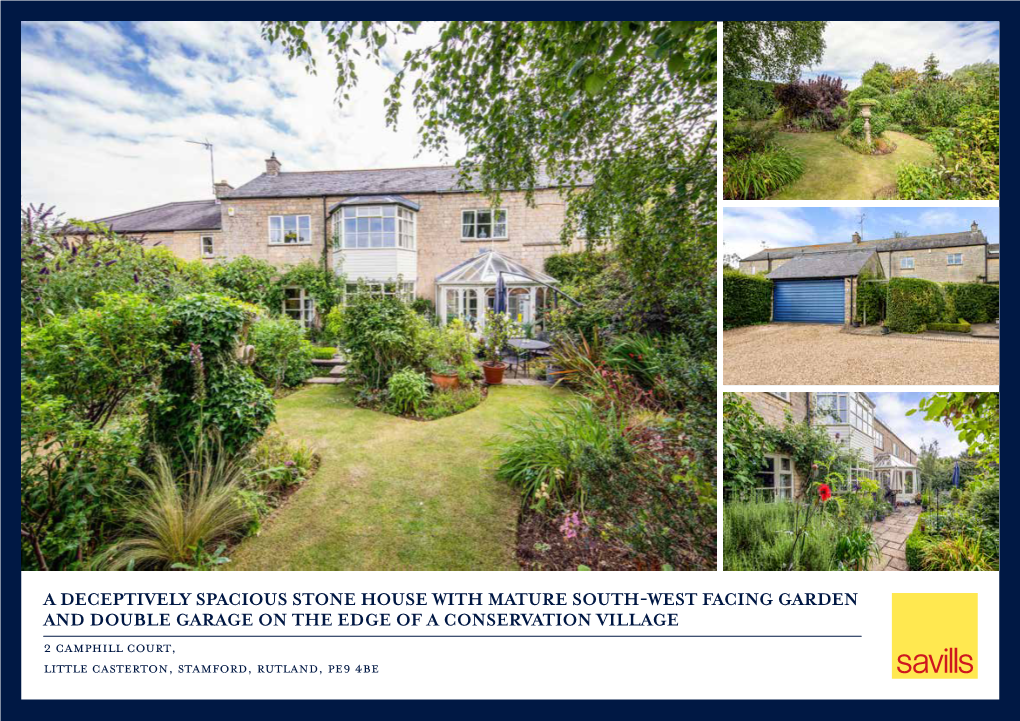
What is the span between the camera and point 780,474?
1948mm

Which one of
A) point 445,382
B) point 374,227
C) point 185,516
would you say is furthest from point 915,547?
point 374,227

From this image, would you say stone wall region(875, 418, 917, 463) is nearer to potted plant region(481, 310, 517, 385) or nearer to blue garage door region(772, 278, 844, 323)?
blue garage door region(772, 278, 844, 323)

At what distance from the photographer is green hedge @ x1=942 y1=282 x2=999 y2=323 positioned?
178cm

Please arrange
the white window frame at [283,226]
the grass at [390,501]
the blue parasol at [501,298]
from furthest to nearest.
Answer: the blue parasol at [501,298] → the white window frame at [283,226] → the grass at [390,501]

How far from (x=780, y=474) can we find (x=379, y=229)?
176 inches

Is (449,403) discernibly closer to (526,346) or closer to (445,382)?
(445,382)

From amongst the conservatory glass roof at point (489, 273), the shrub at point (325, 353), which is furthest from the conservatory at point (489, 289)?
the shrub at point (325, 353)

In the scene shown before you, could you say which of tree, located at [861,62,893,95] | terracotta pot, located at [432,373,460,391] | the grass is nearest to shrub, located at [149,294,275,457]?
the grass

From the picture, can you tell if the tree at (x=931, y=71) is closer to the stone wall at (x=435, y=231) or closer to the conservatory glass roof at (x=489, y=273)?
the stone wall at (x=435, y=231)

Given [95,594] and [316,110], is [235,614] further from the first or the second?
[316,110]

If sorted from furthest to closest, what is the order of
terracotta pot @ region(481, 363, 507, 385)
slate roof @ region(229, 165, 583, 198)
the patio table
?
the patio table < terracotta pot @ region(481, 363, 507, 385) < slate roof @ region(229, 165, 583, 198)

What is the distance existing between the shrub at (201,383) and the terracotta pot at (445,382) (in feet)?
7.43

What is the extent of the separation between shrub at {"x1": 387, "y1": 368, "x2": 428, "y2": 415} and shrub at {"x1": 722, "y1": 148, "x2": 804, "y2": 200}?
11.1 feet

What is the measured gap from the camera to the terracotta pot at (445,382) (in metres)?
4.74
